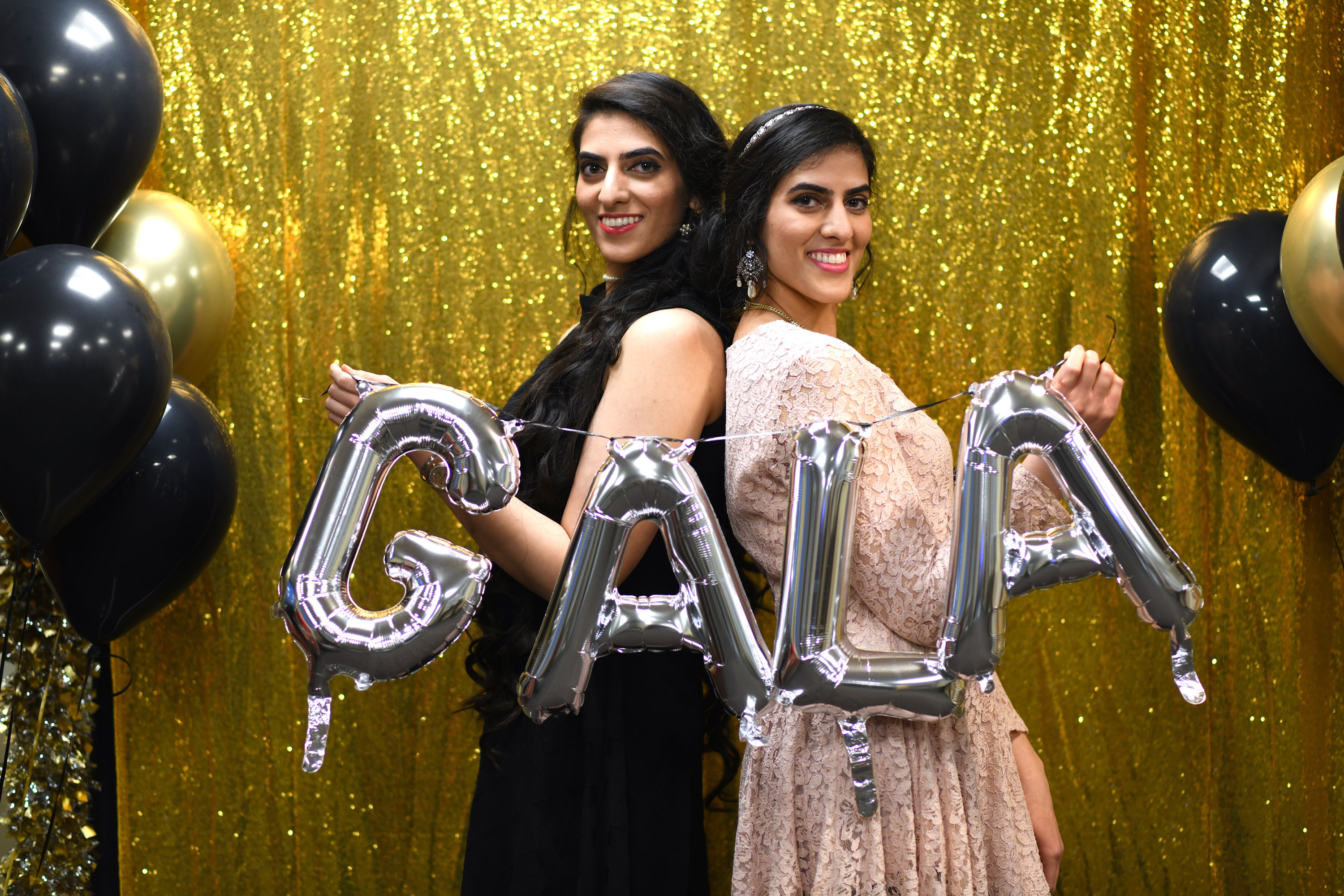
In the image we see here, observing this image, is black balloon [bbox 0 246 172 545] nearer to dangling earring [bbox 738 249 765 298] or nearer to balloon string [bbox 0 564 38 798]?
balloon string [bbox 0 564 38 798]

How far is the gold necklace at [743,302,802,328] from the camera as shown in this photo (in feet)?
4.45

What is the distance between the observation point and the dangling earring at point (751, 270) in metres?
1.35

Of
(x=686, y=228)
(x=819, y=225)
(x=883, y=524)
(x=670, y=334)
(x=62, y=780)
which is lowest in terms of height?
(x=62, y=780)

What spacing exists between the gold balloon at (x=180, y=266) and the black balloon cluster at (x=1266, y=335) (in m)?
1.55

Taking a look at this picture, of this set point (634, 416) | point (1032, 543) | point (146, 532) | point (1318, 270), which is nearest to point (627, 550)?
point (634, 416)

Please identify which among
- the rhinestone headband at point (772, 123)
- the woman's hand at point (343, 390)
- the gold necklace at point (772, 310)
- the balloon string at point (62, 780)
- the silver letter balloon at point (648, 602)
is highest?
the rhinestone headband at point (772, 123)

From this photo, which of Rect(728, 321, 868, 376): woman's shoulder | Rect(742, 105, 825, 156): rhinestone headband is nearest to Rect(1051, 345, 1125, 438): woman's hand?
Rect(728, 321, 868, 376): woman's shoulder

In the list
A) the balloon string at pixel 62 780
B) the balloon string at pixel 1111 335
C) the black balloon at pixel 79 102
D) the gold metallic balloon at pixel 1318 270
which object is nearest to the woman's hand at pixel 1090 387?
the gold metallic balloon at pixel 1318 270

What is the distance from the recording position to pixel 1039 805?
1.33 m

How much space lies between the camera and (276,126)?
6.74 ft

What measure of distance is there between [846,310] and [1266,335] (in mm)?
723

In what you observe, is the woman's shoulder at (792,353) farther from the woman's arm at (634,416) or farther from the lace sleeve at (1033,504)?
the lace sleeve at (1033,504)

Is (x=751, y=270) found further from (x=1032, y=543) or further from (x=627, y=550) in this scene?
(x=1032, y=543)

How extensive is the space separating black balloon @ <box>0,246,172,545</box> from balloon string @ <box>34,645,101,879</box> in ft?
2.02
